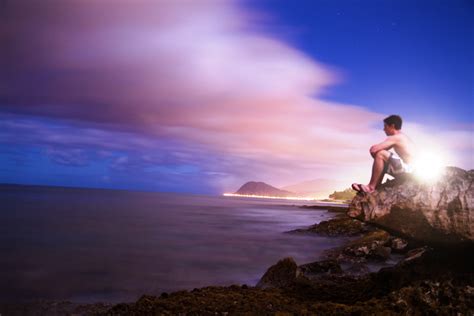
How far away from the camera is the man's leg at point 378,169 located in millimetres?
10719

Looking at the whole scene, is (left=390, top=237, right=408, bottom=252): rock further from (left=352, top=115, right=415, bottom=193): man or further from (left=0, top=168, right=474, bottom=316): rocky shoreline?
(left=352, top=115, right=415, bottom=193): man

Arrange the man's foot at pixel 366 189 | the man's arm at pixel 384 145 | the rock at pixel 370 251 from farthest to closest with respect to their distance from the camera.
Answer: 1. the rock at pixel 370 251
2. the man's foot at pixel 366 189
3. the man's arm at pixel 384 145

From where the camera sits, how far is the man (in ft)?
35.1

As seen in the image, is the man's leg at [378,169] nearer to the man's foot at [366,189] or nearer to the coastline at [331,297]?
the man's foot at [366,189]

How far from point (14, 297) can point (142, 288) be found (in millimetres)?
4806

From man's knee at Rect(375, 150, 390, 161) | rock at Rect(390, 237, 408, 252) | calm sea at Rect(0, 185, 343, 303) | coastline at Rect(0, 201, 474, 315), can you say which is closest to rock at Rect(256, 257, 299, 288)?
coastline at Rect(0, 201, 474, 315)

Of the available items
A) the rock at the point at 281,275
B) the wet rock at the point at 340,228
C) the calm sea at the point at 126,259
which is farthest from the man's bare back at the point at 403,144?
the wet rock at the point at 340,228

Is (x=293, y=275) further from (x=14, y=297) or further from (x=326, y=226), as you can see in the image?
(x=326, y=226)

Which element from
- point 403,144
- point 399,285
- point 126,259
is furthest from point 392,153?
point 126,259

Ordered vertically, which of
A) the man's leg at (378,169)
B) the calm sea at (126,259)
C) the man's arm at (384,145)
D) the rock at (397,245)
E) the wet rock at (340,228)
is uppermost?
the man's arm at (384,145)

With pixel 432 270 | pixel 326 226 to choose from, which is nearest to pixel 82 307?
pixel 432 270

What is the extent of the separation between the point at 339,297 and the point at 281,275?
3277 millimetres

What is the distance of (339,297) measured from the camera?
1180cm

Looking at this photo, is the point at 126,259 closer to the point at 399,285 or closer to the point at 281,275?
the point at 281,275
